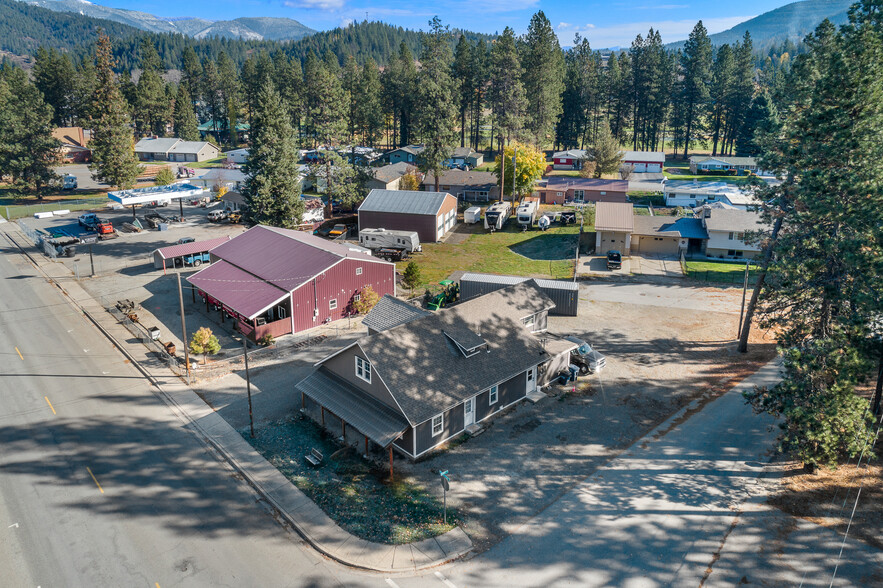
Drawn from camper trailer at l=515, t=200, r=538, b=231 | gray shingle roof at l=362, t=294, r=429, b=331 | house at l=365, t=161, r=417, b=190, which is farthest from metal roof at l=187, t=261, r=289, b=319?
house at l=365, t=161, r=417, b=190

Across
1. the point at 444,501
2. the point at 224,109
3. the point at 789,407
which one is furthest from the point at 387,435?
the point at 224,109

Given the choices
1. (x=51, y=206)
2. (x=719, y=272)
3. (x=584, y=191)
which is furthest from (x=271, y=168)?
(x=584, y=191)

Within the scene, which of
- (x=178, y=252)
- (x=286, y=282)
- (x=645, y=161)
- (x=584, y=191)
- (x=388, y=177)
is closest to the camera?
(x=286, y=282)

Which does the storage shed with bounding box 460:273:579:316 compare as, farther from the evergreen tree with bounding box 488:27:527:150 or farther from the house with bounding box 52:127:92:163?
the house with bounding box 52:127:92:163

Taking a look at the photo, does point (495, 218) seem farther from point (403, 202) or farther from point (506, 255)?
point (403, 202)

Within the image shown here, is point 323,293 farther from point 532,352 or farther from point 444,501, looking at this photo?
point 444,501

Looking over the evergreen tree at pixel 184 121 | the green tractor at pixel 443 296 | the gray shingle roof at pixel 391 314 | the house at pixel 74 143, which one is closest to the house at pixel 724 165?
the green tractor at pixel 443 296
